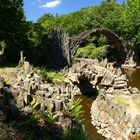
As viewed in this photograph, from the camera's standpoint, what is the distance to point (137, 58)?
8188 centimetres

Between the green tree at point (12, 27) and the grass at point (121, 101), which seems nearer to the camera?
the grass at point (121, 101)


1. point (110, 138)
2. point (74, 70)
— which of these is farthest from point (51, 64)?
point (110, 138)

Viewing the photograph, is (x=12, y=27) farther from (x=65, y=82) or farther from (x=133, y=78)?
(x=133, y=78)

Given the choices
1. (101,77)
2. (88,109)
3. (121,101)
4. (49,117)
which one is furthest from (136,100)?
(49,117)

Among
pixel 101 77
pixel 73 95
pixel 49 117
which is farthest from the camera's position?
pixel 101 77

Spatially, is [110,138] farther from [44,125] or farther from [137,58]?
[137,58]

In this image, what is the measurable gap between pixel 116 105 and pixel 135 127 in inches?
207

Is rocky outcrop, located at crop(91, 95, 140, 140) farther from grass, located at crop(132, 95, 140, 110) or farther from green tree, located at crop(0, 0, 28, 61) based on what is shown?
green tree, located at crop(0, 0, 28, 61)

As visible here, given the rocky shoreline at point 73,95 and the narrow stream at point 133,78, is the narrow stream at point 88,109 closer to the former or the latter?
the narrow stream at point 133,78

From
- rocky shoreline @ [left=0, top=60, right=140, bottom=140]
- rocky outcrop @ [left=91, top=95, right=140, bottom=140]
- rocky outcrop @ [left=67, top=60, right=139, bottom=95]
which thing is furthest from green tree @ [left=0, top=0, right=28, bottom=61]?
rocky outcrop @ [left=91, top=95, right=140, bottom=140]

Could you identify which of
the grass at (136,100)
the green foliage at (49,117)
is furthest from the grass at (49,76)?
the green foliage at (49,117)

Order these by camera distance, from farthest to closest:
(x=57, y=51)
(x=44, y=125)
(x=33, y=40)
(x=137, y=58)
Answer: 1. (x=137, y=58)
2. (x=57, y=51)
3. (x=33, y=40)
4. (x=44, y=125)

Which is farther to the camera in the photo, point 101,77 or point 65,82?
point 101,77

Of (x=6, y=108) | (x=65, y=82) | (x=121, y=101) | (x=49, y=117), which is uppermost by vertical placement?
(x=6, y=108)
